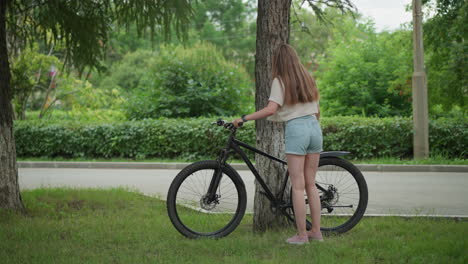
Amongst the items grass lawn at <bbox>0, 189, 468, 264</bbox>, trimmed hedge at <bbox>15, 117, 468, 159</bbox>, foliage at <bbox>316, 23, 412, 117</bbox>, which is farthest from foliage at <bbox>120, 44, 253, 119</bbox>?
grass lawn at <bbox>0, 189, 468, 264</bbox>

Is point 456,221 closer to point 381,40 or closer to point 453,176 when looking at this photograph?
point 453,176

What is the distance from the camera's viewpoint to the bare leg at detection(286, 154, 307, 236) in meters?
4.64

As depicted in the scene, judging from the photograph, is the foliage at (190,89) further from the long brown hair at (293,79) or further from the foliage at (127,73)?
the foliage at (127,73)

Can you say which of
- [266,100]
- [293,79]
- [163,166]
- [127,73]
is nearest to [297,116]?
[293,79]

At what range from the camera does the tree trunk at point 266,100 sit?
5.28 meters

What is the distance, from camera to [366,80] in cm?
1708

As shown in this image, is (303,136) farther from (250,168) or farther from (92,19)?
(92,19)

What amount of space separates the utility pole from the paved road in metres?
1.07

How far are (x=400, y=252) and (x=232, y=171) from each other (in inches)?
66.6

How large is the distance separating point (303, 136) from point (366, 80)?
1315 centimetres

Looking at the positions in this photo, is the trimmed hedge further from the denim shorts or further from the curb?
the denim shorts

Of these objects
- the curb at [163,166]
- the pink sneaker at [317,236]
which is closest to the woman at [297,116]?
the pink sneaker at [317,236]

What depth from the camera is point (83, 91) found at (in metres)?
19.6

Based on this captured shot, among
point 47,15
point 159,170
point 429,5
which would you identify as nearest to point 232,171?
point 47,15
